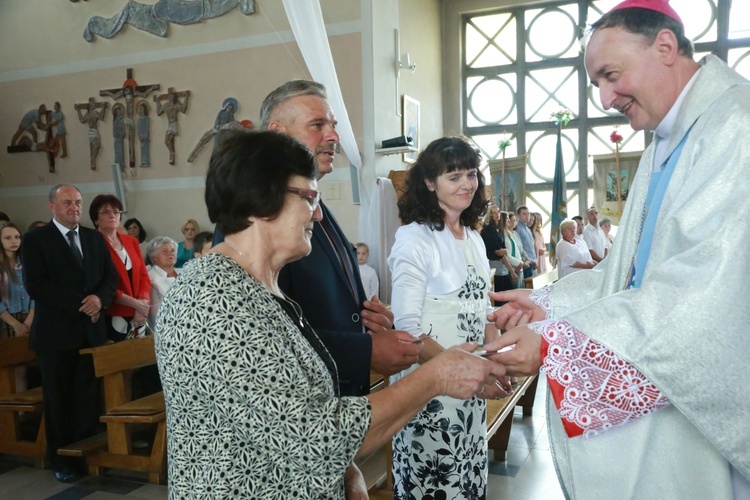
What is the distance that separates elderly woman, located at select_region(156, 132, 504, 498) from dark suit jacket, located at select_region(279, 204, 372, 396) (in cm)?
39

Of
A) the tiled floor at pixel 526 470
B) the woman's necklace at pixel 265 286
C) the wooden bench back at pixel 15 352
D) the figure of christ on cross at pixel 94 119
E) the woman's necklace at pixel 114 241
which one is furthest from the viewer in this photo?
Answer: the figure of christ on cross at pixel 94 119

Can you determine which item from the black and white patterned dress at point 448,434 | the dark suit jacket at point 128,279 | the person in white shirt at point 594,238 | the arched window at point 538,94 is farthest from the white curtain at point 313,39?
the arched window at point 538,94

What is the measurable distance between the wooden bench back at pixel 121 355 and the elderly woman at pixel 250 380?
2.79 m

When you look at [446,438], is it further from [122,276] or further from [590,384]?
[122,276]

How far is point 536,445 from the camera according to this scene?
4.39 metres

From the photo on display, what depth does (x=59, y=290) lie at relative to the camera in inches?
161

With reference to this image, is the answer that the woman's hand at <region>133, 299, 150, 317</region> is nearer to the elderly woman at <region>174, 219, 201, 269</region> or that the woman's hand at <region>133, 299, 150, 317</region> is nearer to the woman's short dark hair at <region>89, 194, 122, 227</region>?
the woman's short dark hair at <region>89, 194, 122, 227</region>

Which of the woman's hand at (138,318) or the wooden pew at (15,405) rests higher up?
the woman's hand at (138,318)

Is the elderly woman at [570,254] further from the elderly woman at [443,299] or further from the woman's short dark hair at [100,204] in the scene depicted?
the elderly woman at [443,299]

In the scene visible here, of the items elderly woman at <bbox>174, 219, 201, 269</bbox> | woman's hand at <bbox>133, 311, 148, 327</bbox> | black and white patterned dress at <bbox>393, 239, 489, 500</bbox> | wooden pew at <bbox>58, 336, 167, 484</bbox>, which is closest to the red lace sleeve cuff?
black and white patterned dress at <bbox>393, 239, 489, 500</bbox>

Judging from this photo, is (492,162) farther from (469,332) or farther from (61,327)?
(469,332)

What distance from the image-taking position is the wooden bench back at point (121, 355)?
3.80 metres

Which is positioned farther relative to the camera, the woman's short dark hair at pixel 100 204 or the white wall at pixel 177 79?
the white wall at pixel 177 79

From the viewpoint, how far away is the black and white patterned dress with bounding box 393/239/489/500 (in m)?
2.26
